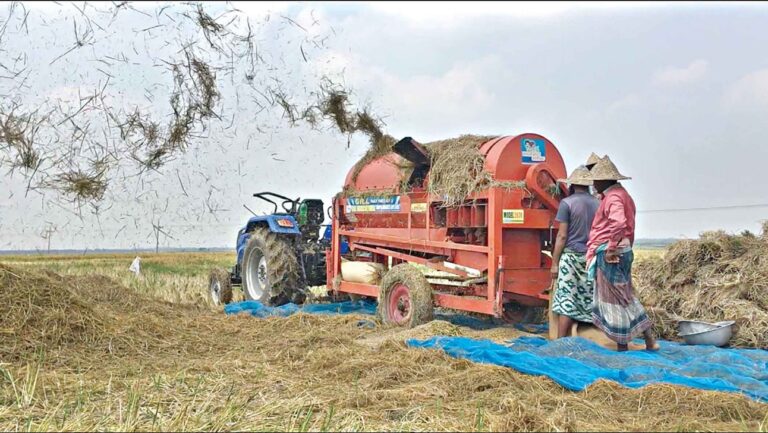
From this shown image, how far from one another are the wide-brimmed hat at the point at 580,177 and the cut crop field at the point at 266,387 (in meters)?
1.67

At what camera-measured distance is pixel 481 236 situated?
757 centimetres

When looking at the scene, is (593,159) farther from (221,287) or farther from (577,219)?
(221,287)

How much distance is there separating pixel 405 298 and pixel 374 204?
1590mm

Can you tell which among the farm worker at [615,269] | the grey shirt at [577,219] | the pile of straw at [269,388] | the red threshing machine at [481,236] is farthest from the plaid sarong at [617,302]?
the pile of straw at [269,388]

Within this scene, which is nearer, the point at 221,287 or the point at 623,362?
the point at 623,362

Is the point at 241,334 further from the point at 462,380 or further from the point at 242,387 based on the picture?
the point at 462,380

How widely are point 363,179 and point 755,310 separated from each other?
15.8ft

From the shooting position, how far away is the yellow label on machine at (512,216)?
285 inches

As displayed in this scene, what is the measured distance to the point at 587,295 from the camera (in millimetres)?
6777

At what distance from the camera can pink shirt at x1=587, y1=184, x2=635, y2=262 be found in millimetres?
6336

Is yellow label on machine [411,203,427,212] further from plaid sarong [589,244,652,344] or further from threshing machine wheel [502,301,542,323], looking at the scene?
plaid sarong [589,244,652,344]

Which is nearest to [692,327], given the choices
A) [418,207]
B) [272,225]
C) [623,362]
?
[623,362]

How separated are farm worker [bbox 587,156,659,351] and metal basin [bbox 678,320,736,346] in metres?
0.60

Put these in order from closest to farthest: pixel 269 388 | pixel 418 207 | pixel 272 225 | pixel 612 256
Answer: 1. pixel 269 388
2. pixel 612 256
3. pixel 418 207
4. pixel 272 225
